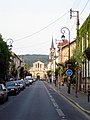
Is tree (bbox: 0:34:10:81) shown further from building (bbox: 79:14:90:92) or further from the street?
the street

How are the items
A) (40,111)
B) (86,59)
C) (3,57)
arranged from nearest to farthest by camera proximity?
(40,111)
(86,59)
(3,57)

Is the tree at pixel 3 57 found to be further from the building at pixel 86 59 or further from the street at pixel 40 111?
the street at pixel 40 111

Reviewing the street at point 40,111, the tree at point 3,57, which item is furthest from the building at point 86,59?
the street at point 40,111

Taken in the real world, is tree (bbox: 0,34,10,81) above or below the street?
above

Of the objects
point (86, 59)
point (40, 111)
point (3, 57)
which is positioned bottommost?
point (40, 111)

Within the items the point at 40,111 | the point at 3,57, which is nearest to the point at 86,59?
the point at 3,57

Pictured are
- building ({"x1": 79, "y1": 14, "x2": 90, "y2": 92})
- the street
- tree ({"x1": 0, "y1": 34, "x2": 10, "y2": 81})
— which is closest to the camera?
the street

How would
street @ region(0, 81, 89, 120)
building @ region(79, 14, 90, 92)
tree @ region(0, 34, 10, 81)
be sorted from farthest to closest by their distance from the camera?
tree @ region(0, 34, 10, 81) < building @ region(79, 14, 90, 92) < street @ region(0, 81, 89, 120)

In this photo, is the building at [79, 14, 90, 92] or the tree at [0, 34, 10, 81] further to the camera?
the tree at [0, 34, 10, 81]

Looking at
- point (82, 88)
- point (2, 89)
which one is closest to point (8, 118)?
point (2, 89)

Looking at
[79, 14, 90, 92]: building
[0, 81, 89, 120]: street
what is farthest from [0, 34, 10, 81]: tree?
[0, 81, 89, 120]: street

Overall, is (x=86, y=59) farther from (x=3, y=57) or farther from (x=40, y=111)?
(x=40, y=111)

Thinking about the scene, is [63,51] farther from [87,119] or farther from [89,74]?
[87,119]

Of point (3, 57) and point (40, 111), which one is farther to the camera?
point (3, 57)
